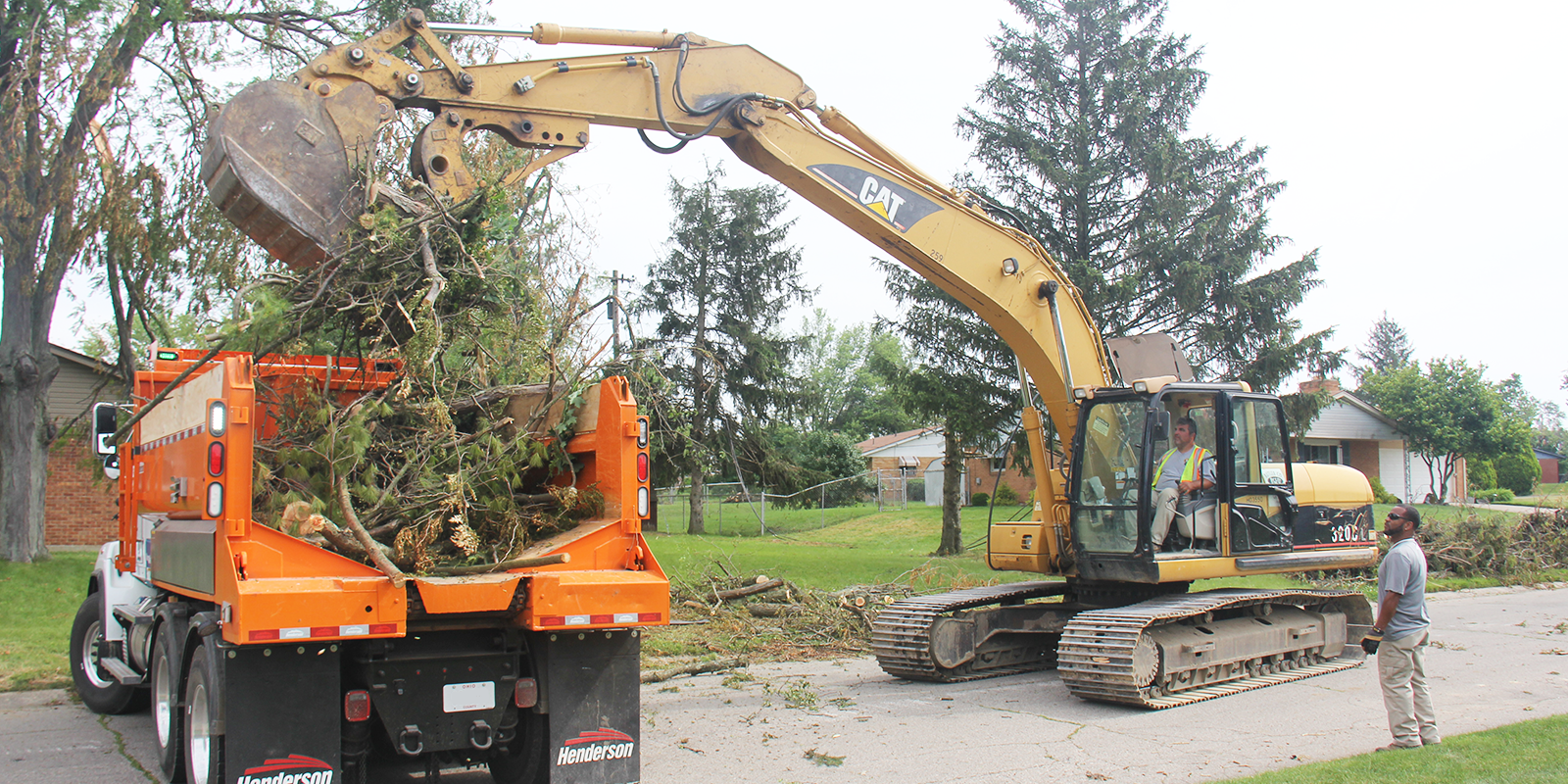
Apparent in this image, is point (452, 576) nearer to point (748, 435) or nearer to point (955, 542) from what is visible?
point (955, 542)

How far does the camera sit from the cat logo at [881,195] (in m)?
8.92

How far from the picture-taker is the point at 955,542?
2270 centimetres

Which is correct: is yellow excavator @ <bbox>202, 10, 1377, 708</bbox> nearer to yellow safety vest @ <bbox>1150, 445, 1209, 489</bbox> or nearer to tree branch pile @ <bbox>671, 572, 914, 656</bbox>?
yellow safety vest @ <bbox>1150, 445, 1209, 489</bbox>

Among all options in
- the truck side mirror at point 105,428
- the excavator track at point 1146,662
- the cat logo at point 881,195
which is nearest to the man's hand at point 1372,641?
the excavator track at point 1146,662

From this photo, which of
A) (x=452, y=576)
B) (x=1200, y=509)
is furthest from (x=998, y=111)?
(x=452, y=576)

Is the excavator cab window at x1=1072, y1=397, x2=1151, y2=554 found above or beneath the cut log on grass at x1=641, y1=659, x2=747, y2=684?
above

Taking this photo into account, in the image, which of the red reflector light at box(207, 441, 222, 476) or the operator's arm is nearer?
the red reflector light at box(207, 441, 222, 476)

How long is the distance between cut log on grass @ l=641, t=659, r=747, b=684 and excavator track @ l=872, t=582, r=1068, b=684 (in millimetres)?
1378

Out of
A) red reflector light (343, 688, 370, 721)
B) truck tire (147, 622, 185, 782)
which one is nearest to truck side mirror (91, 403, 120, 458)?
truck tire (147, 622, 185, 782)

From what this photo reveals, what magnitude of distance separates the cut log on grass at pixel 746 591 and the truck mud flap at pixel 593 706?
743 centimetres

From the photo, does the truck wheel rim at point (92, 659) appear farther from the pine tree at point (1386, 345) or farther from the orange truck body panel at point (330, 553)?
the pine tree at point (1386, 345)

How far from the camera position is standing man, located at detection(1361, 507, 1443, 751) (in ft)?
22.2

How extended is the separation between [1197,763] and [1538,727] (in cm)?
241

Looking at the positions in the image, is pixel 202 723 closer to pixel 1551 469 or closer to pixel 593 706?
pixel 593 706
